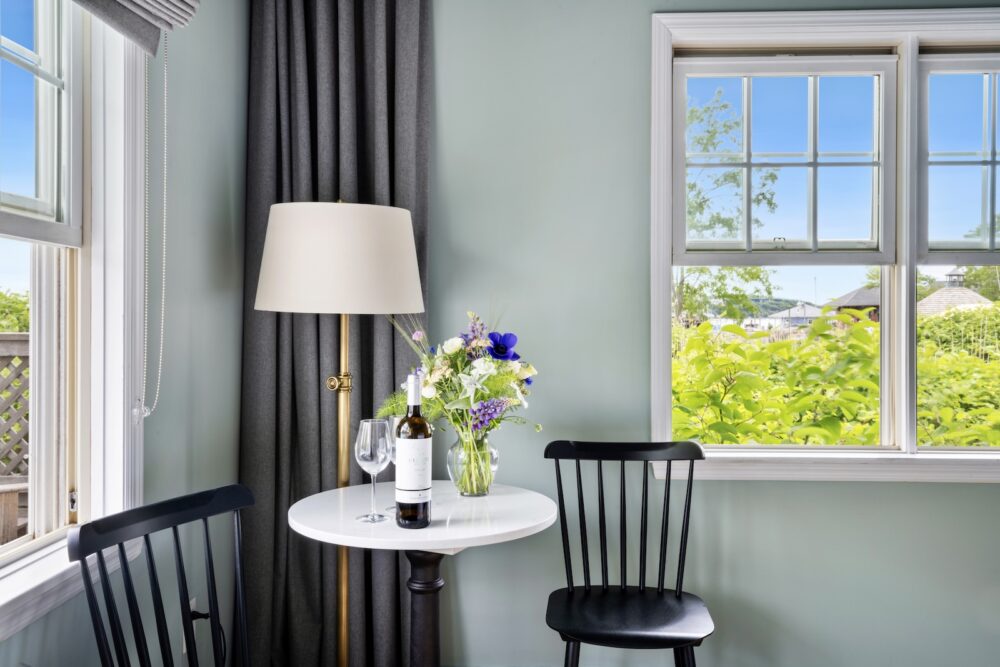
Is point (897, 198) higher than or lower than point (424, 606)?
higher

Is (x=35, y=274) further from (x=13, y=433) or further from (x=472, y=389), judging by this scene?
(x=472, y=389)

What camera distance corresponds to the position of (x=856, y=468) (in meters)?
2.23

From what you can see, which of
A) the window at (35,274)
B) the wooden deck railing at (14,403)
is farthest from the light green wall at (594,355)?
the wooden deck railing at (14,403)

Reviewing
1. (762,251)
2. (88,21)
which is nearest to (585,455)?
(762,251)

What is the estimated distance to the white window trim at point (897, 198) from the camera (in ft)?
7.30

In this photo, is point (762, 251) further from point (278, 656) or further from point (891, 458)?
point (278, 656)

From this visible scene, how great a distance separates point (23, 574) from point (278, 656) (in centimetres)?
110

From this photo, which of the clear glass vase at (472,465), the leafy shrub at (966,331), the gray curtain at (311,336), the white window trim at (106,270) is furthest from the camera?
the leafy shrub at (966,331)

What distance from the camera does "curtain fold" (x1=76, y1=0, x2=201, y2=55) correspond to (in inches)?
55.3

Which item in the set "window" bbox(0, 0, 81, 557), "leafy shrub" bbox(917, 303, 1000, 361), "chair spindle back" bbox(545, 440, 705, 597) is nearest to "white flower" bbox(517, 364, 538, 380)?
"chair spindle back" bbox(545, 440, 705, 597)

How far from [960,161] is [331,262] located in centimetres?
208

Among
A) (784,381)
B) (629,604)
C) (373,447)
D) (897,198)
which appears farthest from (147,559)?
(897,198)

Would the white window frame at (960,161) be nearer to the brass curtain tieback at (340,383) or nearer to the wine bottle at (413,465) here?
the wine bottle at (413,465)

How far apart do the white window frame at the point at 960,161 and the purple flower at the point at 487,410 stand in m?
1.53
